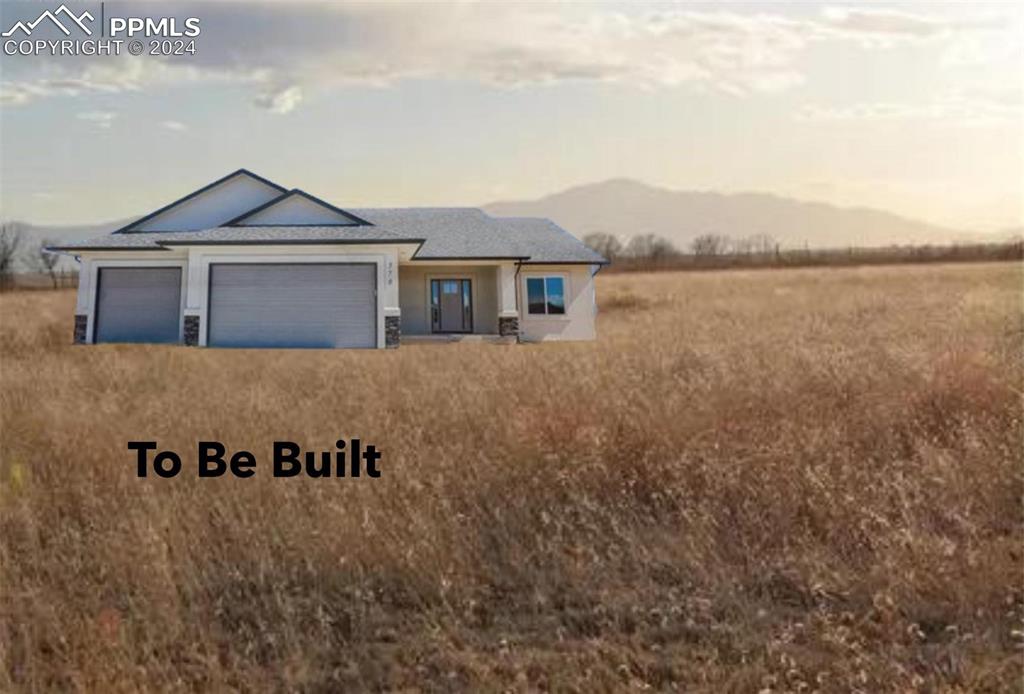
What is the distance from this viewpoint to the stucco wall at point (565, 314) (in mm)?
17797

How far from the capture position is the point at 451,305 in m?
23.0

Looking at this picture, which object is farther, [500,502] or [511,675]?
[500,502]

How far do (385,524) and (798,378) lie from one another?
4972 millimetres

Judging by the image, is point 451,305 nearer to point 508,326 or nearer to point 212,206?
point 508,326

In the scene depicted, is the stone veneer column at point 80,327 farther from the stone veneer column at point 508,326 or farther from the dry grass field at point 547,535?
the stone veneer column at point 508,326

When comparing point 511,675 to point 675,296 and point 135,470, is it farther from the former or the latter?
point 675,296

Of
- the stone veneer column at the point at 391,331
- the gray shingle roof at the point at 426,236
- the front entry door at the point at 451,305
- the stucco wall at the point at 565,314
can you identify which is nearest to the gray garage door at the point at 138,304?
the gray shingle roof at the point at 426,236

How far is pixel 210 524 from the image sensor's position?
213 inches

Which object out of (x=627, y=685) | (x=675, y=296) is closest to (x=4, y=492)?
(x=627, y=685)

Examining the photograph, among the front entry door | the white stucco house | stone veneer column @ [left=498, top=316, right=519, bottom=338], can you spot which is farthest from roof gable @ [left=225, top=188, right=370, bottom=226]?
the front entry door

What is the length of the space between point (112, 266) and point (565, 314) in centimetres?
948

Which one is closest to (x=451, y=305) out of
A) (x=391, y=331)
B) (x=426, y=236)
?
(x=426, y=236)

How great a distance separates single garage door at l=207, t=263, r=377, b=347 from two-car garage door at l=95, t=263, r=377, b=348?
16 mm

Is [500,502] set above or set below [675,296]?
below
